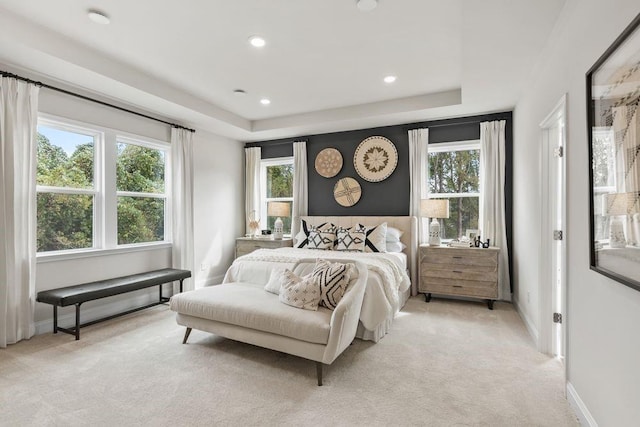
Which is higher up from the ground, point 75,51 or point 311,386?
point 75,51

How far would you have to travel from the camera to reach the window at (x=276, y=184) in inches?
239

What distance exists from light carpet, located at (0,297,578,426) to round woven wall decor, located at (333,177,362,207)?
8.15 feet

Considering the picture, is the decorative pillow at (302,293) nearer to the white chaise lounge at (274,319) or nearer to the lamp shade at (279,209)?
the white chaise lounge at (274,319)

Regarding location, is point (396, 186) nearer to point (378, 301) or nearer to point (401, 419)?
point (378, 301)

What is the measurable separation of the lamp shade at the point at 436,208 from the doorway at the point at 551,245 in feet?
5.09

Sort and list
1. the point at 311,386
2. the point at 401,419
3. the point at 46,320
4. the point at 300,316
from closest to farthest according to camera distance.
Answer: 1. the point at 401,419
2. the point at 311,386
3. the point at 300,316
4. the point at 46,320

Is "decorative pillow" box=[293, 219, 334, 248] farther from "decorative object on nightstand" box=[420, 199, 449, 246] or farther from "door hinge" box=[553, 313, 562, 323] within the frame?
"door hinge" box=[553, 313, 562, 323]

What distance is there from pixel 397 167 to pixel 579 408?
370 cm

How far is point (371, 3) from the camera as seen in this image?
2391 mm

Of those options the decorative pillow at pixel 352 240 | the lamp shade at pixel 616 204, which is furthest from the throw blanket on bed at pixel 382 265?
the lamp shade at pixel 616 204

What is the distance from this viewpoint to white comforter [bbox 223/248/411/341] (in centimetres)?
293

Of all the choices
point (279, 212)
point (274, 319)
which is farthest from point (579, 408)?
point (279, 212)

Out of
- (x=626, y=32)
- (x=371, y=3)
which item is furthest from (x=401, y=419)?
(x=371, y=3)

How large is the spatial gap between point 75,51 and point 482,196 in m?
4.98
